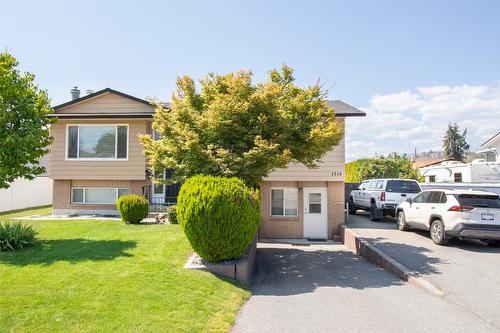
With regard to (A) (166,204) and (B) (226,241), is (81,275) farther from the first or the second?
(A) (166,204)

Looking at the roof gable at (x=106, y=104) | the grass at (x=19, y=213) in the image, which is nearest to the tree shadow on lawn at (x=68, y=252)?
the roof gable at (x=106, y=104)

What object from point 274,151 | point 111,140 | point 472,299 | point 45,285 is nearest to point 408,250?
point 472,299

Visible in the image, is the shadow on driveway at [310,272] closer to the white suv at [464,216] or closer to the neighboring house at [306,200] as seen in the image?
the white suv at [464,216]

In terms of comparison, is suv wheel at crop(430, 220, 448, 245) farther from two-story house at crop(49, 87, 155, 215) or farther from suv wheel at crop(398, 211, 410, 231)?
two-story house at crop(49, 87, 155, 215)

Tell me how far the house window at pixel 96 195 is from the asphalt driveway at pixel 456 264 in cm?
1172

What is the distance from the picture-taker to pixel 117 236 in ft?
37.4

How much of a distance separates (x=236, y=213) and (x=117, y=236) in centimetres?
508

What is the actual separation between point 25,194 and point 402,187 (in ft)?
76.4

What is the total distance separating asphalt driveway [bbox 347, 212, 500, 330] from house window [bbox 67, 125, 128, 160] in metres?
12.0

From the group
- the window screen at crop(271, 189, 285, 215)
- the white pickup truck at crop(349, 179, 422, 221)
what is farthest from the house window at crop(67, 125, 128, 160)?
the white pickup truck at crop(349, 179, 422, 221)

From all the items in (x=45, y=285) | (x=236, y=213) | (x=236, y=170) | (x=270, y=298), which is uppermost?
(x=236, y=170)

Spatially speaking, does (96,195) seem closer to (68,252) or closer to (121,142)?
(121,142)

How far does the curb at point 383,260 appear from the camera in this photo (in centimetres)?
806

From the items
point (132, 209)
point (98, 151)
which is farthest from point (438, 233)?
point (98, 151)
